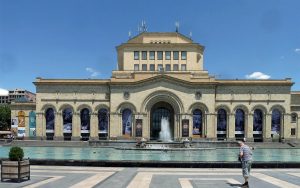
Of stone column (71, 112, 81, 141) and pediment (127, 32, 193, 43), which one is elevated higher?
pediment (127, 32, 193, 43)

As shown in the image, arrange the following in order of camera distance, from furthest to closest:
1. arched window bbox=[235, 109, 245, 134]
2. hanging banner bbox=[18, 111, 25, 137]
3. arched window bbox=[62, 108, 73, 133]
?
hanging banner bbox=[18, 111, 25, 137] < arched window bbox=[62, 108, 73, 133] < arched window bbox=[235, 109, 245, 134]

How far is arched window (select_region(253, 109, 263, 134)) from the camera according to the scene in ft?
231

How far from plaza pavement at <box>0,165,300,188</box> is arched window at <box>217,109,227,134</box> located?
168 feet

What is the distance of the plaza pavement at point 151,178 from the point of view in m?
14.5

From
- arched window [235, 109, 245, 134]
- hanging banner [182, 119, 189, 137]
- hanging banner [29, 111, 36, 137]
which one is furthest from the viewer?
hanging banner [29, 111, 36, 137]

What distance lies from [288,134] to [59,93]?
41.9 m

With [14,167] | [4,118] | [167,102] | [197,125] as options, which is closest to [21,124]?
[167,102]

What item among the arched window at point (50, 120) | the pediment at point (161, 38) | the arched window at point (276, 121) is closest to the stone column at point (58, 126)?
the arched window at point (50, 120)

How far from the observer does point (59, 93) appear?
71812mm

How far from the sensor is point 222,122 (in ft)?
233

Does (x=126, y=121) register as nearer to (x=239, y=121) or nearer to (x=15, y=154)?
(x=239, y=121)

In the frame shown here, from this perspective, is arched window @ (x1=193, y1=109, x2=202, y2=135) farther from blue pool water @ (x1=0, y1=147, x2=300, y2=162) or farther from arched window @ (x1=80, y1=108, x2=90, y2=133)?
blue pool water @ (x1=0, y1=147, x2=300, y2=162)

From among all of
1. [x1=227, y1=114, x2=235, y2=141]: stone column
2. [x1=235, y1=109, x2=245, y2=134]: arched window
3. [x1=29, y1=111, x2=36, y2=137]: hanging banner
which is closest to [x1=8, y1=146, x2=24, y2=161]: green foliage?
[x1=227, y1=114, x2=235, y2=141]: stone column

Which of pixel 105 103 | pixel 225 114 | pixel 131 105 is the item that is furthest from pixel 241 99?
pixel 105 103
